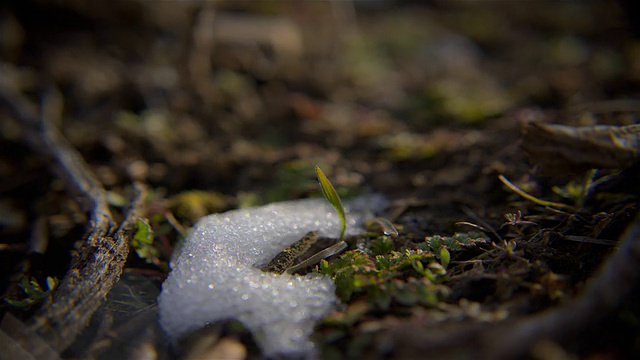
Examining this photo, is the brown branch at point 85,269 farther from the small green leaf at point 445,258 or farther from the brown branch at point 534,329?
the small green leaf at point 445,258

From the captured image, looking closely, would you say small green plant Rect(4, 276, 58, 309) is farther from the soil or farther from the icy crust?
the icy crust

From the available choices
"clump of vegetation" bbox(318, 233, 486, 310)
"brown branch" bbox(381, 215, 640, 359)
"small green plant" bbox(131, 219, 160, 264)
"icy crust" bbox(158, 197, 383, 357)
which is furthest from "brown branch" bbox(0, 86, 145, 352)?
"brown branch" bbox(381, 215, 640, 359)

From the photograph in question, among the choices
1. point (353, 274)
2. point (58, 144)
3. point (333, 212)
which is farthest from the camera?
point (58, 144)

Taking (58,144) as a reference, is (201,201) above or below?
below

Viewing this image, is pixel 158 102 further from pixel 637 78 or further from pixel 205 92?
pixel 637 78

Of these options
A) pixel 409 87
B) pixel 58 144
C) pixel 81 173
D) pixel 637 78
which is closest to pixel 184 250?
pixel 81 173

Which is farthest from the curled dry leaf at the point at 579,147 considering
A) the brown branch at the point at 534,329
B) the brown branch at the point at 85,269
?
the brown branch at the point at 85,269
